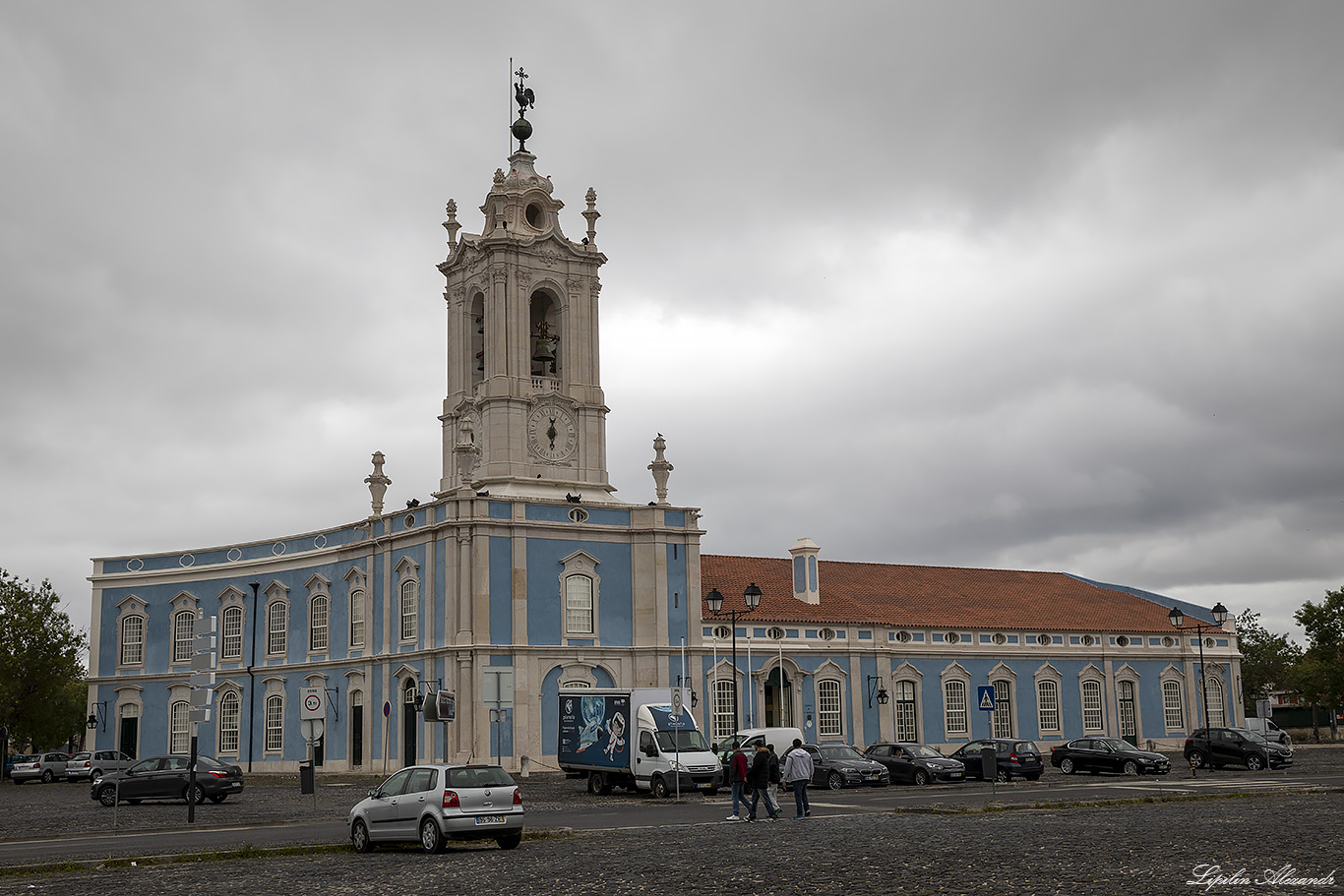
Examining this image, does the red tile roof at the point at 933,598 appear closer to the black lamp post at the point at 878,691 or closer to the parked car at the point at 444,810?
the black lamp post at the point at 878,691

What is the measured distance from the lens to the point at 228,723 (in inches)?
2215

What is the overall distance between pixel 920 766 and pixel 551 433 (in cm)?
2071

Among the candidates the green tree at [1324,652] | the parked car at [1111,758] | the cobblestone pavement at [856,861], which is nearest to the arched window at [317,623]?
the parked car at [1111,758]

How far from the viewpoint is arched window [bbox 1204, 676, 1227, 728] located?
61.8 meters

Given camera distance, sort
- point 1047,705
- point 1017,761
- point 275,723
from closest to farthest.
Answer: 1. point 1017,761
2. point 275,723
3. point 1047,705

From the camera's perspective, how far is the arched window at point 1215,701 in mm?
61844

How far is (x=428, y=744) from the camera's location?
46719 mm

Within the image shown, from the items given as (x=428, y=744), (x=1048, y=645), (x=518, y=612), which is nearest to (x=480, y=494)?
(x=518, y=612)

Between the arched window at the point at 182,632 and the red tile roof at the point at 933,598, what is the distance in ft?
71.7

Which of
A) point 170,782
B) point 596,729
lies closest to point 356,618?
point 170,782

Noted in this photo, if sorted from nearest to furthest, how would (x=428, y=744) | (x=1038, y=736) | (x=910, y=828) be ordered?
1. (x=910, y=828)
2. (x=428, y=744)
3. (x=1038, y=736)

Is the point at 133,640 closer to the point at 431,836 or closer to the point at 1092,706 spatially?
the point at 1092,706

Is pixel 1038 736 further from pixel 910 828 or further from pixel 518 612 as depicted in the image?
pixel 910 828

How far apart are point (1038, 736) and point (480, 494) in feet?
85.6
